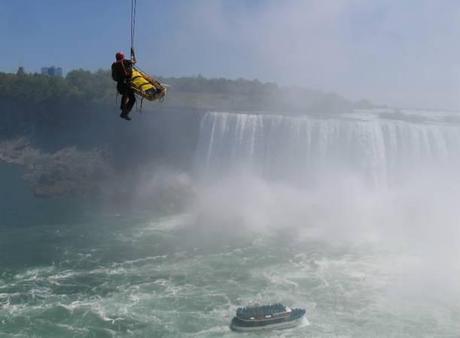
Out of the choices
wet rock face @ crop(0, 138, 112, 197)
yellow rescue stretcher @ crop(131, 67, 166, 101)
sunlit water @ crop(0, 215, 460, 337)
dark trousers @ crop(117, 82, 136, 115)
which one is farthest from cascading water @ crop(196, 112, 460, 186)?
dark trousers @ crop(117, 82, 136, 115)

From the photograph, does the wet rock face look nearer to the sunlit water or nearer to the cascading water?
the cascading water

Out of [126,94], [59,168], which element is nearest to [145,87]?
[126,94]

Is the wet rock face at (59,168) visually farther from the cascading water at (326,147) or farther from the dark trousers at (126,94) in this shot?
the dark trousers at (126,94)

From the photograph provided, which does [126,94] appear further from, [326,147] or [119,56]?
[326,147]

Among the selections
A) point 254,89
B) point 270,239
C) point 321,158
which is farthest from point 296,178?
point 254,89

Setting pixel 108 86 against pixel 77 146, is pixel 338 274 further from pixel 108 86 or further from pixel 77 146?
pixel 108 86

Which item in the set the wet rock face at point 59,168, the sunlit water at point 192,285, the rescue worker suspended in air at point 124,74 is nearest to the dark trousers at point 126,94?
the rescue worker suspended in air at point 124,74

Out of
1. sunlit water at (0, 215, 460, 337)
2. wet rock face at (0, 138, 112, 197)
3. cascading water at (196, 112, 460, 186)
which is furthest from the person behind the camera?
wet rock face at (0, 138, 112, 197)
